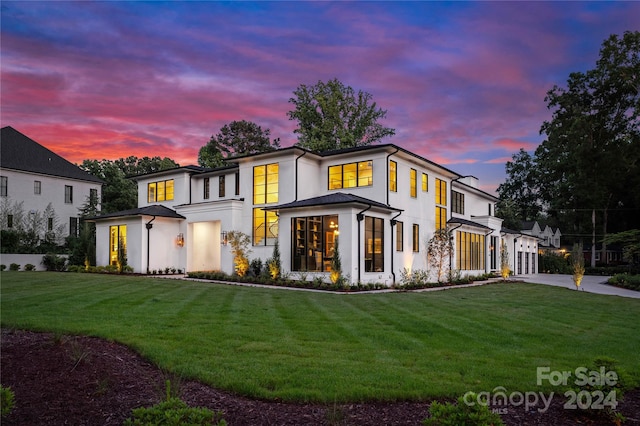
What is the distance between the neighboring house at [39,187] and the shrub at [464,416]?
112 feet

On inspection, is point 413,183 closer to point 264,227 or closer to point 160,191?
point 264,227

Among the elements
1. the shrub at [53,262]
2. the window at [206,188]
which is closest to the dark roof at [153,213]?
the window at [206,188]

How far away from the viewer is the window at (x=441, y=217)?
2364 cm

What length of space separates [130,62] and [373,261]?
38.5 ft

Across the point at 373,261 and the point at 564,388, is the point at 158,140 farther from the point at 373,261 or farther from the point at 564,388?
the point at 564,388

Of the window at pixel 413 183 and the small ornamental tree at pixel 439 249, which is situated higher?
the window at pixel 413 183

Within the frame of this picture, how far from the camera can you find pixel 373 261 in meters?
18.6

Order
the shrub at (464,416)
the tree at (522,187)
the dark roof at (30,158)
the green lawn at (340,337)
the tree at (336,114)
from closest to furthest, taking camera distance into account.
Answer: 1. the shrub at (464,416)
2. the green lawn at (340,337)
3. the dark roof at (30,158)
4. the tree at (336,114)
5. the tree at (522,187)

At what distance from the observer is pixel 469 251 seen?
25.9 m

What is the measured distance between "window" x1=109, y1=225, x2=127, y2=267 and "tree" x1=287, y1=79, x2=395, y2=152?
1864 centimetres

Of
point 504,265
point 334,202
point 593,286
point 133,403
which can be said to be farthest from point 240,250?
point 593,286

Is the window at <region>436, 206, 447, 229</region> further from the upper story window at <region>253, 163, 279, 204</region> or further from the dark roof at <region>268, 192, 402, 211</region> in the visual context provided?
the upper story window at <region>253, 163, 279, 204</region>

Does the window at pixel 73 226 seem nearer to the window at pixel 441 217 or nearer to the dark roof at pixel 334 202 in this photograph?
the dark roof at pixel 334 202

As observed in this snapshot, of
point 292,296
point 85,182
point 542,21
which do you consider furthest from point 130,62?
point 85,182
